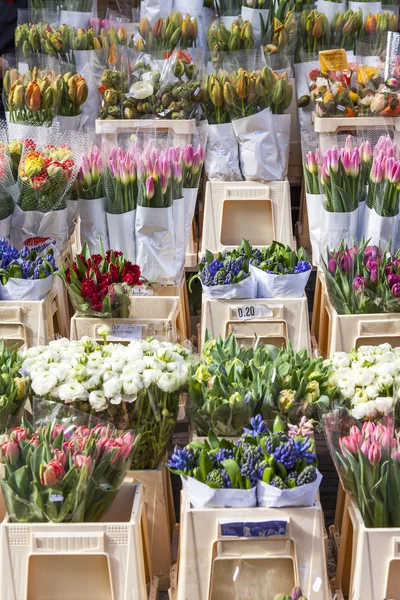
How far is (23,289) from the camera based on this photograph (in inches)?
113

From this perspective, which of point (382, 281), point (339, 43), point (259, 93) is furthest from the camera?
point (339, 43)

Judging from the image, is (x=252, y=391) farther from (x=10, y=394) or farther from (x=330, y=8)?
(x=330, y=8)

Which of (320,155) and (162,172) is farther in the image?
(320,155)

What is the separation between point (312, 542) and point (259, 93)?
2271 millimetres

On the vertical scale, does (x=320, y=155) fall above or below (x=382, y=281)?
above

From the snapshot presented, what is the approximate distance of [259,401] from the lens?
86.9 inches

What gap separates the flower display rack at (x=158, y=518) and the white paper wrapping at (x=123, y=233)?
3.80 ft

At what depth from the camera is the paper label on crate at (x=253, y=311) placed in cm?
285

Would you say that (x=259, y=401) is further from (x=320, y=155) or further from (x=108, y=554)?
(x=320, y=155)

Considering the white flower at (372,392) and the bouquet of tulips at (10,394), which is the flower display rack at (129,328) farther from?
the white flower at (372,392)

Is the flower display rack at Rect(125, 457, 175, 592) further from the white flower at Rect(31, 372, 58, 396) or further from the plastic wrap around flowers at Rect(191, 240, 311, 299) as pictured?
the plastic wrap around flowers at Rect(191, 240, 311, 299)

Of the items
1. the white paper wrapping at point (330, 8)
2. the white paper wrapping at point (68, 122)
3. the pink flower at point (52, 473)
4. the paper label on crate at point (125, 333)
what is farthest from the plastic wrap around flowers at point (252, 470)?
the white paper wrapping at point (330, 8)

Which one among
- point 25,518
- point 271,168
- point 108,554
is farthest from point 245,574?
point 271,168

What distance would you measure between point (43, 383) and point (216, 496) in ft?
1.88
